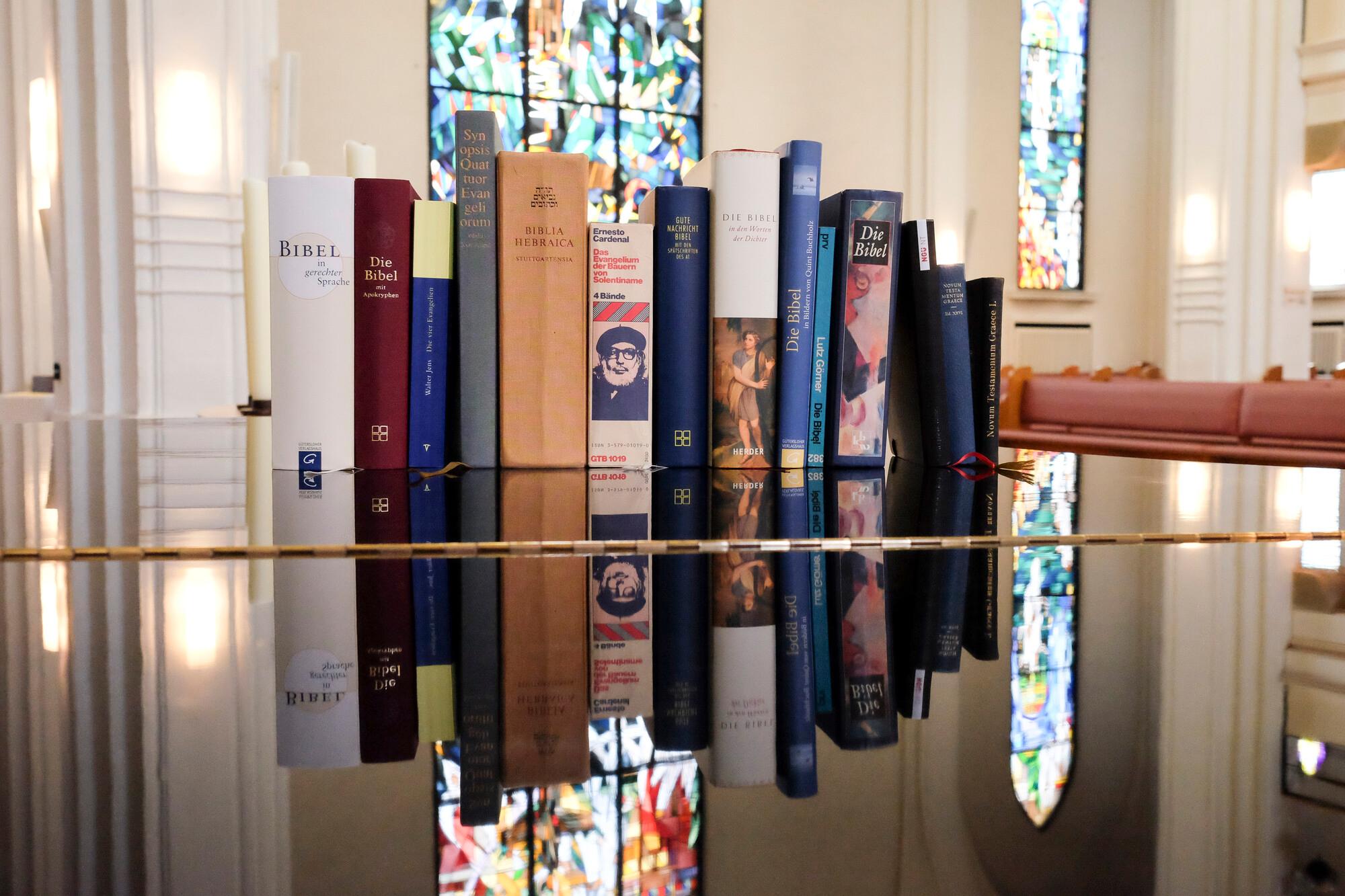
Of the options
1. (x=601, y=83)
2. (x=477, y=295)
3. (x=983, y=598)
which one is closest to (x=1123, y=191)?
(x=601, y=83)

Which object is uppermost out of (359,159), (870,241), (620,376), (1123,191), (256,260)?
(1123,191)

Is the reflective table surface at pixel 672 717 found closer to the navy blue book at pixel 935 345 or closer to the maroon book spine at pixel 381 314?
the maroon book spine at pixel 381 314

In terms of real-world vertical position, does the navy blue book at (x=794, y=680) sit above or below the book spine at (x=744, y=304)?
below

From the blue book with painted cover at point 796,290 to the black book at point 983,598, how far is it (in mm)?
362

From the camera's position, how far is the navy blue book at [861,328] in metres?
1.14

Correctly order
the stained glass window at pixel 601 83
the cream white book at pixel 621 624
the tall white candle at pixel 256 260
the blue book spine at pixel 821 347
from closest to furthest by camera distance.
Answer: the cream white book at pixel 621 624
the blue book spine at pixel 821 347
the tall white candle at pixel 256 260
the stained glass window at pixel 601 83

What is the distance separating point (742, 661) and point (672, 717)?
0.07 m

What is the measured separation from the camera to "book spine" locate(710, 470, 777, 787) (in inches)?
11.2

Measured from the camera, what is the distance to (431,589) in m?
0.48

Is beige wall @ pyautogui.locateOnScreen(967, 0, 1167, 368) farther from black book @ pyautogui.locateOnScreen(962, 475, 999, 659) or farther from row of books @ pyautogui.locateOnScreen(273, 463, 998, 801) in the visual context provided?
row of books @ pyautogui.locateOnScreen(273, 463, 998, 801)

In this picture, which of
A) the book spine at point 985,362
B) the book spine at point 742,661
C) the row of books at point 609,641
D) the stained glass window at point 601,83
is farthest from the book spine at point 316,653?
the stained glass window at point 601,83

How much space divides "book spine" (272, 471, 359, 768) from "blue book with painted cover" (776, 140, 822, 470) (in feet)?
1.81

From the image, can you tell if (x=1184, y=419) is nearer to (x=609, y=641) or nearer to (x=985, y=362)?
(x=985, y=362)

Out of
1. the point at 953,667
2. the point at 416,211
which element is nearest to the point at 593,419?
the point at 416,211
